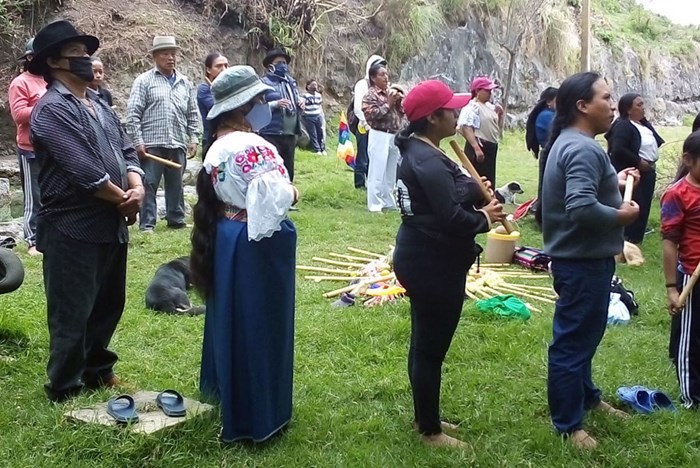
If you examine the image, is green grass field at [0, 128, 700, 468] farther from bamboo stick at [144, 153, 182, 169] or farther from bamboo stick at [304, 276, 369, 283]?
bamboo stick at [144, 153, 182, 169]

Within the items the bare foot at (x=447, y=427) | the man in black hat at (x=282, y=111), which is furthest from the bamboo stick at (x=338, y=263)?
the bare foot at (x=447, y=427)

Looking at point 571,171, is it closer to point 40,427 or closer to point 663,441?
point 663,441

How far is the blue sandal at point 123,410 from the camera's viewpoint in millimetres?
3414

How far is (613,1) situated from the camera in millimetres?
29438

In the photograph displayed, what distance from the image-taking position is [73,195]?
3.64 m

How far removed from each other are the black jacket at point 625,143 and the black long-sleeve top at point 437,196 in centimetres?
471

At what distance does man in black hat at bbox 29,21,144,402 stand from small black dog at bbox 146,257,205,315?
1794 mm

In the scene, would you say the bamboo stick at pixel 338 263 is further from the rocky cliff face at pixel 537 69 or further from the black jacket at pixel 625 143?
the rocky cliff face at pixel 537 69

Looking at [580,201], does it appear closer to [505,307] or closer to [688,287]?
[688,287]

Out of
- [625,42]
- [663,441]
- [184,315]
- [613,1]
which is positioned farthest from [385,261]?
[613,1]

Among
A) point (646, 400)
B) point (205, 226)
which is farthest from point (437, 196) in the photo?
point (646, 400)

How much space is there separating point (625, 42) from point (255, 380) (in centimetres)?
2527

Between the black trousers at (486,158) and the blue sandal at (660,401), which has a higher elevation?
the black trousers at (486,158)

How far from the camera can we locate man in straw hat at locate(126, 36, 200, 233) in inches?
310
